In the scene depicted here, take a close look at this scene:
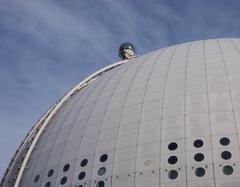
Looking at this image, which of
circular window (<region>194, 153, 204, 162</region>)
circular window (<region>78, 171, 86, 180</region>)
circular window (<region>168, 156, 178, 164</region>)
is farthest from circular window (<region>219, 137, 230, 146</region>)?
circular window (<region>78, 171, 86, 180</region>)

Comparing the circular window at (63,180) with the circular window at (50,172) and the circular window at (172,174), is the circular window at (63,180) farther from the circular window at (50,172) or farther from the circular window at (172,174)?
the circular window at (172,174)

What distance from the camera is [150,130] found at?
84.3 feet

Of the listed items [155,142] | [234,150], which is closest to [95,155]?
[155,142]

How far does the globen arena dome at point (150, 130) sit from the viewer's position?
23.4 metres

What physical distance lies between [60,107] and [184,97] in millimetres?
11624

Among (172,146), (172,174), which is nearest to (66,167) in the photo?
(172,146)

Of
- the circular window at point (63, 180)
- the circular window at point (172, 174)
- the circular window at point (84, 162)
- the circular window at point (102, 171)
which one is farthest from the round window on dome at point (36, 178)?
the circular window at point (172, 174)

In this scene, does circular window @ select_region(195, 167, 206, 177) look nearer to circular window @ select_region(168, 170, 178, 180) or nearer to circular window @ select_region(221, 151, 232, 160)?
circular window @ select_region(168, 170, 178, 180)

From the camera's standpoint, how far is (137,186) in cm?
2369

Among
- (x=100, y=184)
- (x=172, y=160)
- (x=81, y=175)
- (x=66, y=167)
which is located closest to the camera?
Answer: (x=172, y=160)

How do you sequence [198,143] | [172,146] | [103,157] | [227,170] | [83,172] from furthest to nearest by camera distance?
[103,157] → [83,172] → [172,146] → [198,143] → [227,170]

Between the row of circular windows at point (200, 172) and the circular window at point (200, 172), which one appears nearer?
the row of circular windows at point (200, 172)

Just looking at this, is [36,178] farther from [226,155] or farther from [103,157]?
[226,155]

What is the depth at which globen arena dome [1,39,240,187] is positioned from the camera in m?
23.4
